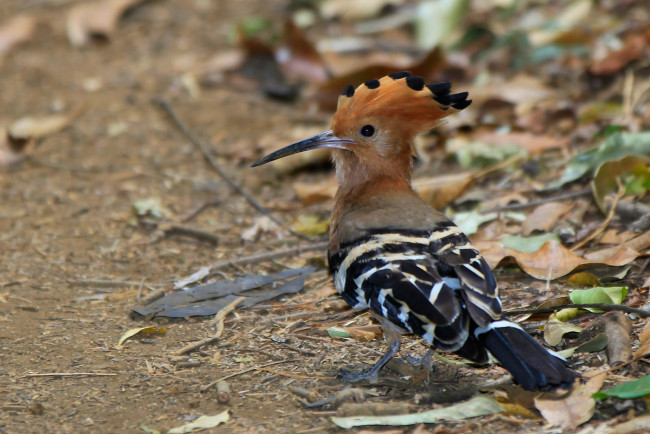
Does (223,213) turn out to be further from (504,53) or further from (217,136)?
(504,53)

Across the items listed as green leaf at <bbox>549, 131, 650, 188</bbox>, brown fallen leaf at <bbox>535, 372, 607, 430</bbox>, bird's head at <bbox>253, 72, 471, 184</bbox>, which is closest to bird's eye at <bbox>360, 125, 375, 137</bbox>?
bird's head at <bbox>253, 72, 471, 184</bbox>

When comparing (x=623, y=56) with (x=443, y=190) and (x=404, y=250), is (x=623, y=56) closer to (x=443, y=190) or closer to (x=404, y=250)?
(x=443, y=190)

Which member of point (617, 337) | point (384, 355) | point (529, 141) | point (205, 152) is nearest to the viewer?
point (617, 337)

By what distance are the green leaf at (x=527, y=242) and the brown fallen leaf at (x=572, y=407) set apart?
4.48 feet

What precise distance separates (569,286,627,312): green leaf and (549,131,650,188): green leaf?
1346 millimetres

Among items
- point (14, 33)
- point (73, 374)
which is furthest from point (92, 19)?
point (73, 374)

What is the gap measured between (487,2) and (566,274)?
520 cm

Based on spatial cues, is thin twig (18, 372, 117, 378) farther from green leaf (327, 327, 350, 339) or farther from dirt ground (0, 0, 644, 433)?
green leaf (327, 327, 350, 339)

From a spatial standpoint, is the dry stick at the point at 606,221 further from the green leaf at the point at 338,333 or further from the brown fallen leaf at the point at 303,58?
the brown fallen leaf at the point at 303,58

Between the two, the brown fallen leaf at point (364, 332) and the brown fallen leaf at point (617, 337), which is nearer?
the brown fallen leaf at point (617, 337)

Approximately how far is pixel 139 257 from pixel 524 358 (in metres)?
2.74

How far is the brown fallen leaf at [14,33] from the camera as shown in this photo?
8.77m

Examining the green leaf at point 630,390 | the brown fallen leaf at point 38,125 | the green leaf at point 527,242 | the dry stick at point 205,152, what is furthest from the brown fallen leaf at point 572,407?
the brown fallen leaf at point 38,125

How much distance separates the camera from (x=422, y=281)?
3484 mm
